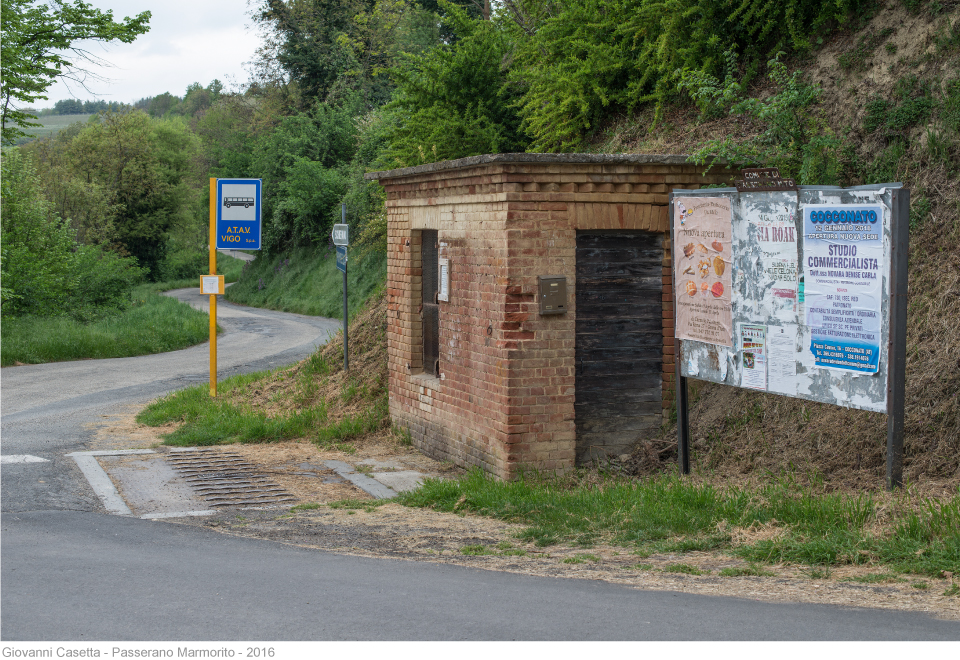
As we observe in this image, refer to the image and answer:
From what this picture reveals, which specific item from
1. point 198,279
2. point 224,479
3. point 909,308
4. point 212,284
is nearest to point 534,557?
point 909,308

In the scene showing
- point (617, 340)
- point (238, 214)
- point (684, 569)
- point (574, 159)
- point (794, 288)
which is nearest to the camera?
point (684, 569)

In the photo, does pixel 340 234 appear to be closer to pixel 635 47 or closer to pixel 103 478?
pixel 635 47

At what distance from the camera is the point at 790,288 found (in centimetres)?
720

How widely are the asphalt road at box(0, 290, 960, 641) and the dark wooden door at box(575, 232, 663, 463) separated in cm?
345

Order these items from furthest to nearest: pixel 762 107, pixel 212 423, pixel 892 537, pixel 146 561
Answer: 1. pixel 212 423
2. pixel 762 107
3. pixel 146 561
4. pixel 892 537

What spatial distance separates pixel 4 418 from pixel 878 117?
1270 centimetres

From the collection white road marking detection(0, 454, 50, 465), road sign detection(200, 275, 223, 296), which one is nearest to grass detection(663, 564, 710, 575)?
white road marking detection(0, 454, 50, 465)

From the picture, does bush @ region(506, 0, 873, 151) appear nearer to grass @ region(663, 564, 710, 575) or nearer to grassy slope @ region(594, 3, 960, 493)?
grassy slope @ region(594, 3, 960, 493)

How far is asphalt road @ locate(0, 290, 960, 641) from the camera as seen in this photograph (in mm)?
4711

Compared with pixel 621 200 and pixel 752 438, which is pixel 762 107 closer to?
pixel 621 200

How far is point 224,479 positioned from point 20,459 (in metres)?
2.81

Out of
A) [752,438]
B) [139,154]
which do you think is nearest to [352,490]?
[752,438]

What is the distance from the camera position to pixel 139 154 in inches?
2270

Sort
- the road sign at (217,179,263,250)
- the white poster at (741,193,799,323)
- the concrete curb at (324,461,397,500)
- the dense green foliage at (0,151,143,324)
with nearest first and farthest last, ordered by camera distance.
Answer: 1. the white poster at (741,193,799,323)
2. the concrete curb at (324,461,397,500)
3. the road sign at (217,179,263,250)
4. the dense green foliage at (0,151,143,324)
